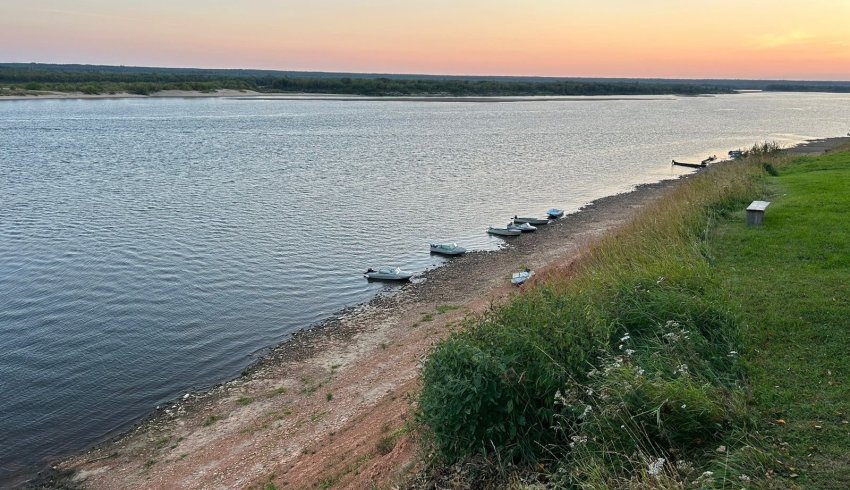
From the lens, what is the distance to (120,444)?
13422mm

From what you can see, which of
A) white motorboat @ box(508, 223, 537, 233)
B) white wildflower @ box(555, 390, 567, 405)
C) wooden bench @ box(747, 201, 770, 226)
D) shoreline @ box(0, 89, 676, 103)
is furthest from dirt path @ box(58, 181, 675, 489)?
shoreline @ box(0, 89, 676, 103)

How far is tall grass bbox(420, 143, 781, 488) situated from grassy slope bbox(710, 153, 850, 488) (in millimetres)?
483

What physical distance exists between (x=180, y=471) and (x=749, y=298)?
1111 cm

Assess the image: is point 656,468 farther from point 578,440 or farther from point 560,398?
point 560,398

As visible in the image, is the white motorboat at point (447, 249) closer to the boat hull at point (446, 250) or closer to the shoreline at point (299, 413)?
the boat hull at point (446, 250)

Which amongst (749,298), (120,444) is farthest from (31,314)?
(749,298)

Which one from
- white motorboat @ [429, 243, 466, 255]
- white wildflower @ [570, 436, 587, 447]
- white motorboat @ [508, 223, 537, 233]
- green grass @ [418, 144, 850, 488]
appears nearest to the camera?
green grass @ [418, 144, 850, 488]

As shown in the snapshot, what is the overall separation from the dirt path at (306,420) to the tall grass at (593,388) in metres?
1.74

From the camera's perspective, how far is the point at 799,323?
31.3 feet

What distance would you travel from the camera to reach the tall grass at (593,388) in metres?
6.45

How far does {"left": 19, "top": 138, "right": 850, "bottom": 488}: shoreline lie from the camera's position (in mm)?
11594

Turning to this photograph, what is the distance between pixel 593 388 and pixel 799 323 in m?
4.55

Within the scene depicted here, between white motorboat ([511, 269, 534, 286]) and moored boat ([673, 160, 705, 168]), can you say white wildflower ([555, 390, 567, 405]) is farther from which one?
moored boat ([673, 160, 705, 168])

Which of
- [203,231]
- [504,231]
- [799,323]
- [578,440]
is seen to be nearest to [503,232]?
[504,231]
